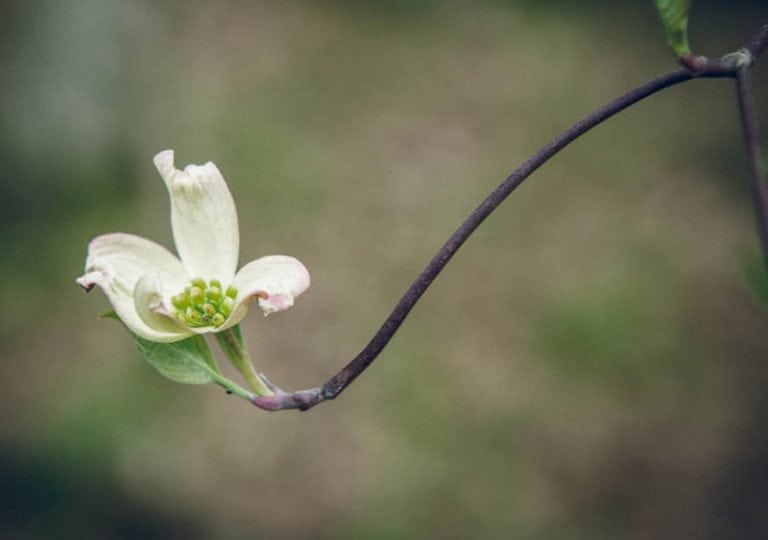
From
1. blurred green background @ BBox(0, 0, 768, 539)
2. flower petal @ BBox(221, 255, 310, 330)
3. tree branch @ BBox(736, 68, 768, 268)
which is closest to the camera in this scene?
tree branch @ BBox(736, 68, 768, 268)

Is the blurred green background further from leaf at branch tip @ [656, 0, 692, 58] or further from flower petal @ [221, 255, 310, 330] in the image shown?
leaf at branch tip @ [656, 0, 692, 58]

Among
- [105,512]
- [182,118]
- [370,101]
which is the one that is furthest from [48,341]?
[370,101]

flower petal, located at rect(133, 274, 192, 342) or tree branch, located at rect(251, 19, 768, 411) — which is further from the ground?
tree branch, located at rect(251, 19, 768, 411)

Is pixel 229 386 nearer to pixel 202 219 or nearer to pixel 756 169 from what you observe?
pixel 202 219

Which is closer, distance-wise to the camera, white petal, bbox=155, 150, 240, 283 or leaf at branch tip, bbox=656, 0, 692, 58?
leaf at branch tip, bbox=656, 0, 692, 58

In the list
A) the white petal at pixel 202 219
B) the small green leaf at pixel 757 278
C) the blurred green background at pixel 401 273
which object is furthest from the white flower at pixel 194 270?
the blurred green background at pixel 401 273

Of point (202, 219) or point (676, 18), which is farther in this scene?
point (202, 219)

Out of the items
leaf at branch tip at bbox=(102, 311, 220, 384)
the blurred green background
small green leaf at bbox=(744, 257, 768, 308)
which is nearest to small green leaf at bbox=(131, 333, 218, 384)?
leaf at branch tip at bbox=(102, 311, 220, 384)

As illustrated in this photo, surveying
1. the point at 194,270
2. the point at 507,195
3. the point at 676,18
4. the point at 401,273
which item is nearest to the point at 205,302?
the point at 194,270
